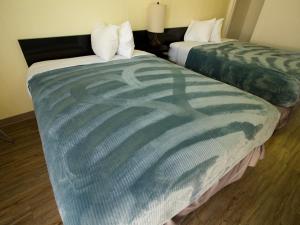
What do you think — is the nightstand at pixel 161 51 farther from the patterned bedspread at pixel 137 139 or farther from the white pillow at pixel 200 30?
the patterned bedspread at pixel 137 139

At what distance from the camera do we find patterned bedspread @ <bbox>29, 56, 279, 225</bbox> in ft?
2.05

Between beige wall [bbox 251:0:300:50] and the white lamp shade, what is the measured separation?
7.77ft

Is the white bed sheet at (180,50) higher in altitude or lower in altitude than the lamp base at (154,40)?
lower

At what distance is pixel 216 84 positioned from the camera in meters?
1.42

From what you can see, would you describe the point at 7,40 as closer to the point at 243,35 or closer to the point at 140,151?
the point at 140,151

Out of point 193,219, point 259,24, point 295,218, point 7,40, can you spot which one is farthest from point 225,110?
point 259,24


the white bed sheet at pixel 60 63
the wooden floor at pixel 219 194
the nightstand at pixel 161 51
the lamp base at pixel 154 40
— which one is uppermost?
the lamp base at pixel 154 40

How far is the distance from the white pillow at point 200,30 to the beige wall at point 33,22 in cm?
99

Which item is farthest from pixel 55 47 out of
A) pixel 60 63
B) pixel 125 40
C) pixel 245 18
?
pixel 245 18

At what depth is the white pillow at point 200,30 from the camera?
2793 mm

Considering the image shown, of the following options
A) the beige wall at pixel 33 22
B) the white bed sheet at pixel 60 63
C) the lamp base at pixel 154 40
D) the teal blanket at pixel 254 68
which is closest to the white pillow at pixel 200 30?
the teal blanket at pixel 254 68

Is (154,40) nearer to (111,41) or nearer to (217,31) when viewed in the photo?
(111,41)

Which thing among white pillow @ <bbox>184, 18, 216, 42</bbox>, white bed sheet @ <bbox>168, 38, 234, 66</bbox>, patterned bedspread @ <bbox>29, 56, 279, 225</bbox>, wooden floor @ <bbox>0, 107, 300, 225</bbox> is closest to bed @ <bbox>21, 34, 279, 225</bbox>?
patterned bedspread @ <bbox>29, 56, 279, 225</bbox>

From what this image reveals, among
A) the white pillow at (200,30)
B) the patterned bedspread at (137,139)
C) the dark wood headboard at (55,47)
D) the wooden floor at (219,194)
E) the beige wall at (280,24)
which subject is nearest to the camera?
the patterned bedspread at (137,139)
